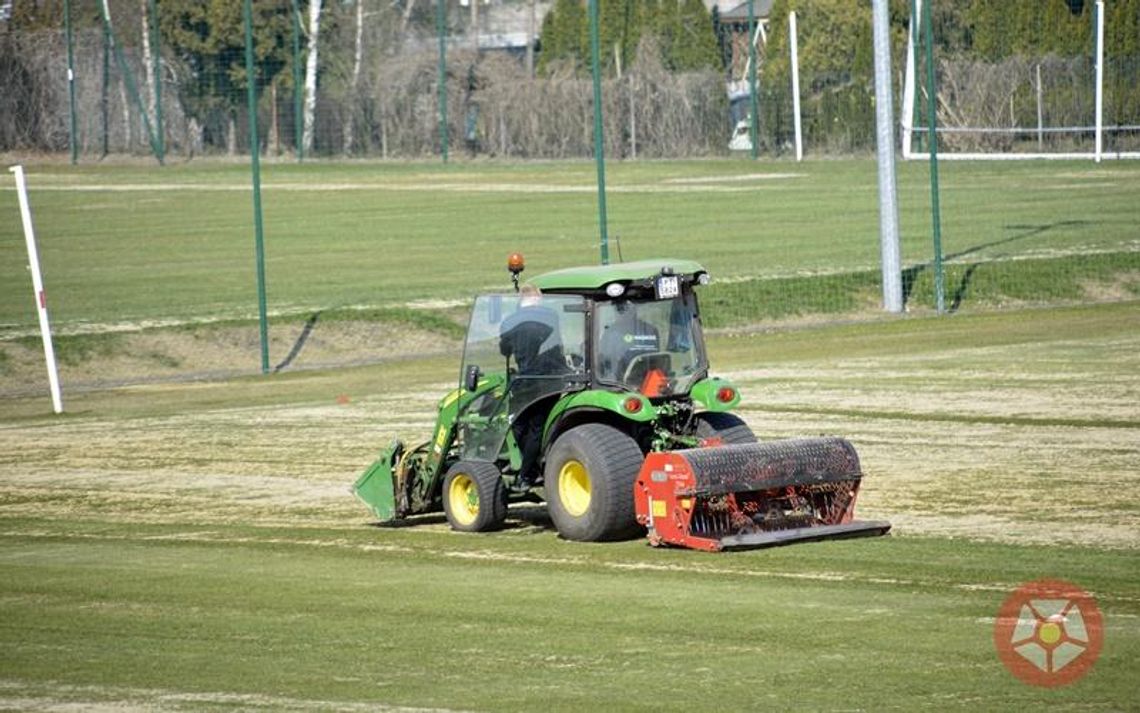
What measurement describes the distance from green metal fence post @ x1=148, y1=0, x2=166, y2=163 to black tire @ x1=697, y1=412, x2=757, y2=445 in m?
45.5

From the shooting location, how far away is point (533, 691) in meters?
9.30

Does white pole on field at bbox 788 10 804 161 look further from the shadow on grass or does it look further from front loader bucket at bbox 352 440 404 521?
front loader bucket at bbox 352 440 404 521

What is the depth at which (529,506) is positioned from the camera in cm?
1561

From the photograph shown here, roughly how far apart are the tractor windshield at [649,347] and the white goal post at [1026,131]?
32426 mm

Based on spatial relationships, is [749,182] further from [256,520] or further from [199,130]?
[256,520]

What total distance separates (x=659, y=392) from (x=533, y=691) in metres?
4.49

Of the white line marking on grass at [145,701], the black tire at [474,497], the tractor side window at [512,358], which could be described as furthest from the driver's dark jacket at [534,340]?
the white line marking on grass at [145,701]

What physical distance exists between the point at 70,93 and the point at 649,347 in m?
45.6

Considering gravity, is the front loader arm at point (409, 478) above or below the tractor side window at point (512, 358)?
below

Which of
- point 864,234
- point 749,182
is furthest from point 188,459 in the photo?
point 749,182

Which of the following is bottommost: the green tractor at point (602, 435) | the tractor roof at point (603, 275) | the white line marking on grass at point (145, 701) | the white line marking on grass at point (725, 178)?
the white line marking on grass at point (145, 701)

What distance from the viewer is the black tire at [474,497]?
1388cm

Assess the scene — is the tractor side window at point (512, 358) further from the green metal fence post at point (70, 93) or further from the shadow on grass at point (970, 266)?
the green metal fence post at point (70, 93)

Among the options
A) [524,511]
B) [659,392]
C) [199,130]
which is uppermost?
[199,130]
